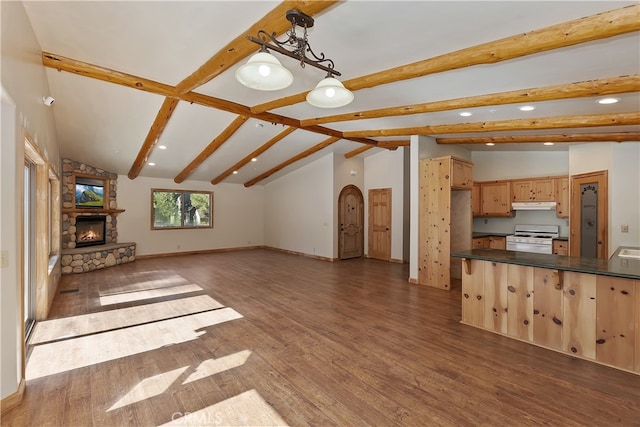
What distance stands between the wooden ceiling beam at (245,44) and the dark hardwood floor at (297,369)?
2987mm

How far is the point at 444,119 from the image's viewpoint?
190 inches

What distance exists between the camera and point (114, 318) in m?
4.05

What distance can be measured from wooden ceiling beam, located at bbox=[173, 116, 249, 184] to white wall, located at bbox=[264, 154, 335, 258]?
10.2 feet

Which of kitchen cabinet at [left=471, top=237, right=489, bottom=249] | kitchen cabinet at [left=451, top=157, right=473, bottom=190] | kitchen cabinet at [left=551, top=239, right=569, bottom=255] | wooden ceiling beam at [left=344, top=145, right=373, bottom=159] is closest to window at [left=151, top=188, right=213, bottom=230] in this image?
wooden ceiling beam at [left=344, top=145, right=373, bottom=159]

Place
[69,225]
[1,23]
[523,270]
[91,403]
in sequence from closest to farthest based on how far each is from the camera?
[1,23]
[91,403]
[523,270]
[69,225]

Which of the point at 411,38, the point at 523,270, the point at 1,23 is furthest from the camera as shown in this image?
the point at 523,270

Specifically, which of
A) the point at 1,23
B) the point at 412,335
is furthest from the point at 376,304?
the point at 1,23

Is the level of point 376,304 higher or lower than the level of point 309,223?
lower

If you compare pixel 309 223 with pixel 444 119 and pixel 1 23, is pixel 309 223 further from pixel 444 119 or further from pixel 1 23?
pixel 1 23

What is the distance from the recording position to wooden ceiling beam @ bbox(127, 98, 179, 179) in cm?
482

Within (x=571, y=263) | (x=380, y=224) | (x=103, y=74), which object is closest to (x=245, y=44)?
(x=103, y=74)

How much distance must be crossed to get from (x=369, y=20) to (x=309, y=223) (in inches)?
281

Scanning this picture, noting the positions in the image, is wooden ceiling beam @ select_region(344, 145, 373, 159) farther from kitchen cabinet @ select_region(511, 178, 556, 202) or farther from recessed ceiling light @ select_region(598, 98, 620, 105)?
recessed ceiling light @ select_region(598, 98, 620, 105)

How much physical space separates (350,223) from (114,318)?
622cm
